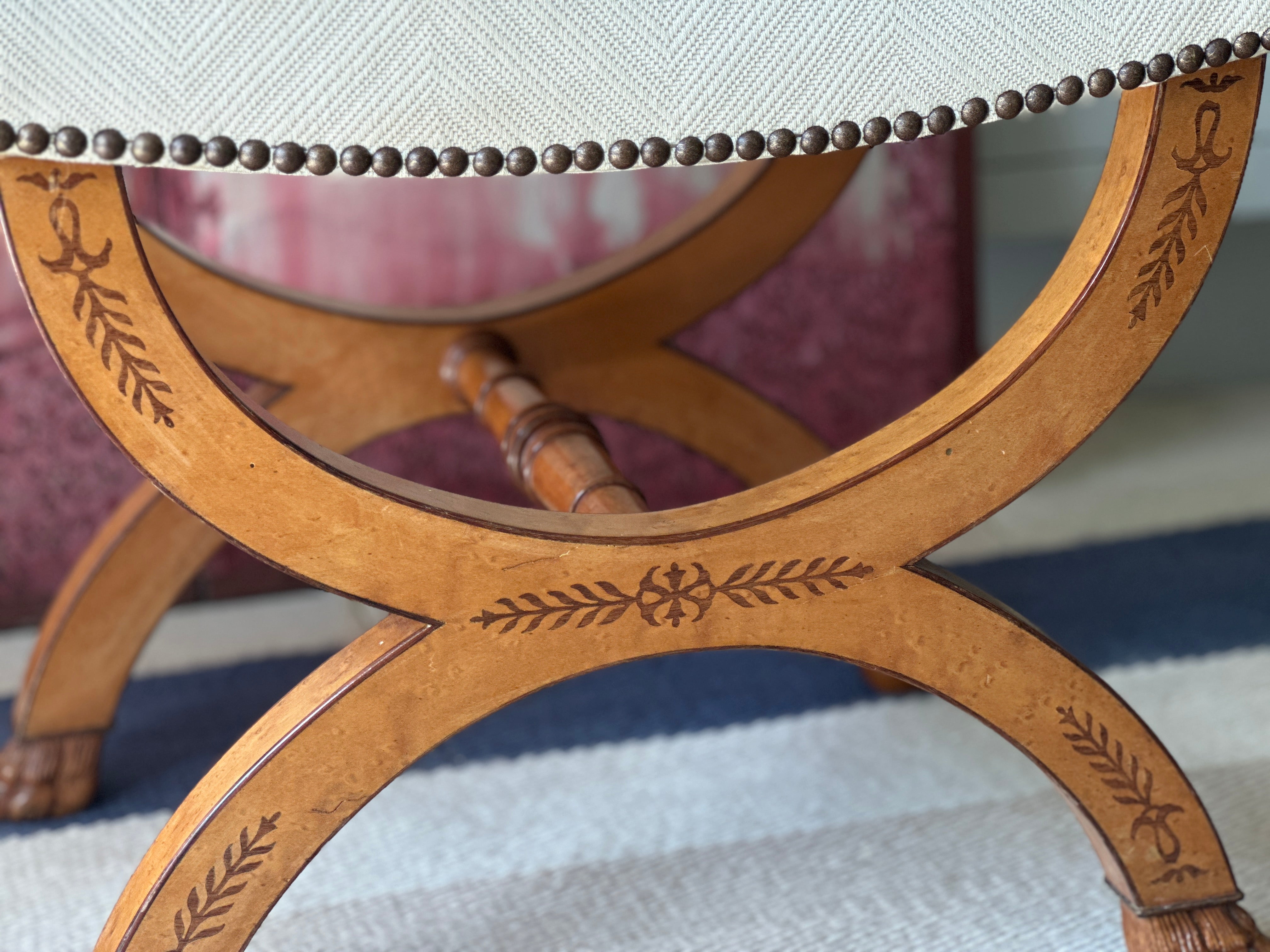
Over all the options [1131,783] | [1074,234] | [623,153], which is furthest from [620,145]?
[1074,234]

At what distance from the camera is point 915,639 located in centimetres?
48

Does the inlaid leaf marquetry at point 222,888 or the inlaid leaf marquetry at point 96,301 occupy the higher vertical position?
the inlaid leaf marquetry at point 96,301

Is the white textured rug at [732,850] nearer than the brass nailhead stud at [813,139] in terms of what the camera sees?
No

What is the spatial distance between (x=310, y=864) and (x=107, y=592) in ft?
0.62

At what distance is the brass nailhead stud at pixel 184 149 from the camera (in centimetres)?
37

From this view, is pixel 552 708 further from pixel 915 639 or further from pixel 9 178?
pixel 9 178

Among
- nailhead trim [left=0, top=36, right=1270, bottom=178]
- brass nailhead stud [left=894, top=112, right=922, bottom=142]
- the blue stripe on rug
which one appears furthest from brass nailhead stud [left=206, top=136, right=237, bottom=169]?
the blue stripe on rug

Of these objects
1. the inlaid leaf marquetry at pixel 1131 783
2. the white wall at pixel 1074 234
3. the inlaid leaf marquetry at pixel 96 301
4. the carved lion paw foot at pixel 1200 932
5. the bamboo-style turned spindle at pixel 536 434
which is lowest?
the carved lion paw foot at pixel 1200 932

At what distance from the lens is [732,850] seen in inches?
24.4

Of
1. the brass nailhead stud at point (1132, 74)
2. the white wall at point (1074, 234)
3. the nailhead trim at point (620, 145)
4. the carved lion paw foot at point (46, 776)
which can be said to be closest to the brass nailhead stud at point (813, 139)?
the nailhead trim at point (620, 145)

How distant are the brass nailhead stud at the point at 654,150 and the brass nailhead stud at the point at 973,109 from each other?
0.10m

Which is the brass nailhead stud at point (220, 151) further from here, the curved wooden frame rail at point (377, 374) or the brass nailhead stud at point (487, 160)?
the curved wooden frame rail at point (377, 374)

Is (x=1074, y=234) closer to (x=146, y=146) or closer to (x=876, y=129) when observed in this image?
(x=876, y=129)

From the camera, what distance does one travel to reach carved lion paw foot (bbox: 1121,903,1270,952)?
505 millimetres
